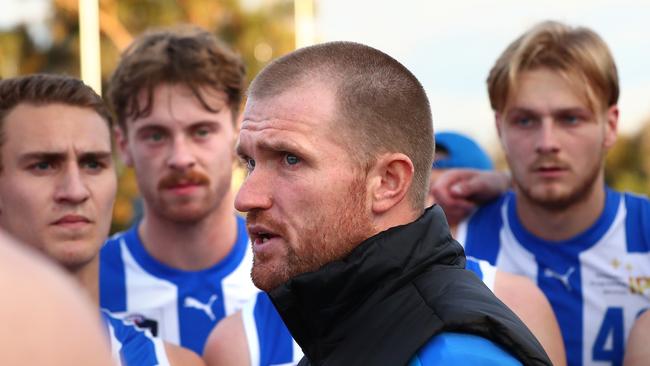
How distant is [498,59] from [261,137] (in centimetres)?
263

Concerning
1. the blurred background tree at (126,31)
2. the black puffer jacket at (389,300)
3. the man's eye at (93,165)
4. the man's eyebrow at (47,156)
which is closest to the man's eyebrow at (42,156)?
the man's eyebrow at (47,156)

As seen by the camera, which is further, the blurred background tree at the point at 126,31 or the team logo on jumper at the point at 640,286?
the blurred background tree at the point at 126,31

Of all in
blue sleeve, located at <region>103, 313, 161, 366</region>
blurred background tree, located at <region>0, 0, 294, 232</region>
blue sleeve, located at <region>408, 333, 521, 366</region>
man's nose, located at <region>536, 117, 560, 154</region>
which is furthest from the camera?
blurred background tree, located at <region>0, 0, 294, 232</region>

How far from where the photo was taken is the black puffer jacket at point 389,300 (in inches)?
74.6

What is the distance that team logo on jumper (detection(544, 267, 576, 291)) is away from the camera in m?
4.30

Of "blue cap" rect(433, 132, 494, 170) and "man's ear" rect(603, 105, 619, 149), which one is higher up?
"man's ear" rect(603, 105, 619, 149)

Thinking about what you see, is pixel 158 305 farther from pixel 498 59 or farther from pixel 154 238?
pixel 498 59

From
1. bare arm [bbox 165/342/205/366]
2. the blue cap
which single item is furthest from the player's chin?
the blue cap

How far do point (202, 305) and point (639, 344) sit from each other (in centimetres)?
205

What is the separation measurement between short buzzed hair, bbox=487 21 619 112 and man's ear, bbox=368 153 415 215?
2.26 meters

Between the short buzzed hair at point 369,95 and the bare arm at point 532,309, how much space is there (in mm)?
1026

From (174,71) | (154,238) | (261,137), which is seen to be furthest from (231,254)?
(261,137)

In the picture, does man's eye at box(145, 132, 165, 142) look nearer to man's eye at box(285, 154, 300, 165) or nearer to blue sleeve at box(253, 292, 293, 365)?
blue sleeve at box(253, 292, 293, 365)

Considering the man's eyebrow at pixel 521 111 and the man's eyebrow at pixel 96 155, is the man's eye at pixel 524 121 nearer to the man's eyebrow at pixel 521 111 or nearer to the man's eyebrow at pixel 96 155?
the man's eyebrow at pixel 521 111
